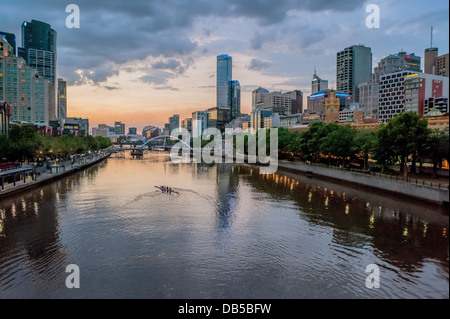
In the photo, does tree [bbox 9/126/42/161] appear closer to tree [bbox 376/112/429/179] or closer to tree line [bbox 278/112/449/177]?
tree line [bbox 278/112/449/177]

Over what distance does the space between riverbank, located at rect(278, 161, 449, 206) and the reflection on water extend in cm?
128

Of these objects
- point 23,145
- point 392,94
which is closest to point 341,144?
point 23,145

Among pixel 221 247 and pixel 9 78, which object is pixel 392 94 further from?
pixel 9 78

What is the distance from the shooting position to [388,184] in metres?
35.0

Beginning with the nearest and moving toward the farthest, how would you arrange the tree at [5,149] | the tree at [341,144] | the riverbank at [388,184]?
the riverbank at [388,184], the tree at [5,149], the tree at [341,144]

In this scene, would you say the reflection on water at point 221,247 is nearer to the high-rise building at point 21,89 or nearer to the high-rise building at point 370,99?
the high-rise building at point 21,89

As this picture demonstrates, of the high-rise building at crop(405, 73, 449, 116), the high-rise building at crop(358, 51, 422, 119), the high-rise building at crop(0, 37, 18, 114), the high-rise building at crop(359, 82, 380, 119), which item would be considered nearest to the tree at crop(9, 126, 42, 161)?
the high-rise building at crop(0, 37, 18, 114)

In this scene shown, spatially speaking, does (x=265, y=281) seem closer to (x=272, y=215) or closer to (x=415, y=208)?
(x=272, y=215)

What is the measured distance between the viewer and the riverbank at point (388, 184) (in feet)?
91.0

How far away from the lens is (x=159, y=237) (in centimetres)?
2009

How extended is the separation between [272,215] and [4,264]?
1821cm

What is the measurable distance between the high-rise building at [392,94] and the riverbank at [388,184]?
279 ft

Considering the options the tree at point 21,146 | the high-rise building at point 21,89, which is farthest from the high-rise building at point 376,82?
the high-rise building at point 21,89
